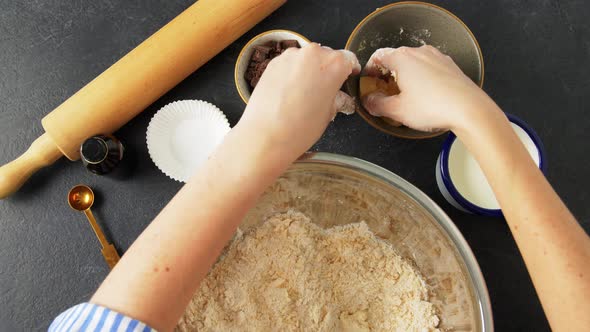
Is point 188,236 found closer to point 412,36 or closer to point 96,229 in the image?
point 96,229

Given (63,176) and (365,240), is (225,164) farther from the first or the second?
(63,176)

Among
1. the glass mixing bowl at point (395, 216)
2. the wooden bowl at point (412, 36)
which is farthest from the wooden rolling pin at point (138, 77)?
the glass mixing bowl at point (395, 216)

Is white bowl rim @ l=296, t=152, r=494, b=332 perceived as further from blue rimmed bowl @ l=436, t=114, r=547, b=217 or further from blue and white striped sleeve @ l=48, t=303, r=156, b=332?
blue and white striped sleeve @ l=48, t=303, r=156, b=332

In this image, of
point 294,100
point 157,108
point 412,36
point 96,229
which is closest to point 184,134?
point 157,108

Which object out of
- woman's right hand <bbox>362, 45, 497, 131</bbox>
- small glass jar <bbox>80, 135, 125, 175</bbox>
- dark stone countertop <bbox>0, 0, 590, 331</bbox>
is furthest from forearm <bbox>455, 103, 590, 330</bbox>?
small glass jar <bbox>80, 135, 125, 175</bbox>

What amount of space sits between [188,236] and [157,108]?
57 cm

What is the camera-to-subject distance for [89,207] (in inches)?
44.3

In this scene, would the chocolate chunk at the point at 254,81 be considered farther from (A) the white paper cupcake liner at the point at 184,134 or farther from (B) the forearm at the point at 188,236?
(B) the forearm at the point at 188,236

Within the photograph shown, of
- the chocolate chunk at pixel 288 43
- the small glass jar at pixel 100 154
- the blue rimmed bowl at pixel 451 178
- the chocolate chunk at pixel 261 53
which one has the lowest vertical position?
the small glass jar at pixel 100 154

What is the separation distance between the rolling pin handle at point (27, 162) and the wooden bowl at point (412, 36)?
723 millimetres

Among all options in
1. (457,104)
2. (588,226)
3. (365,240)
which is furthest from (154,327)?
A: (588,226)

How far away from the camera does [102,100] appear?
1.07 metres

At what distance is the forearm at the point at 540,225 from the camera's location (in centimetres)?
70

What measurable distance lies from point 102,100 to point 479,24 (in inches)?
37.4
